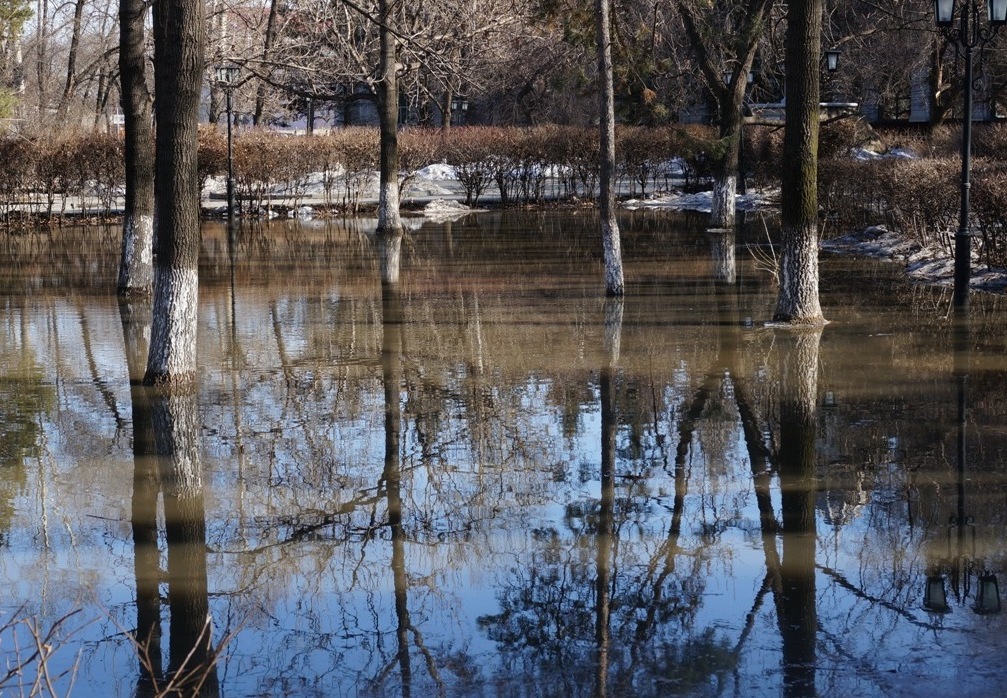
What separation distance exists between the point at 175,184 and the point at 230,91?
1689 centimetres

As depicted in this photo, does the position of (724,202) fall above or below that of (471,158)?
below

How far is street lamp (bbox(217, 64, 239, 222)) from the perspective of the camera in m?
25.3

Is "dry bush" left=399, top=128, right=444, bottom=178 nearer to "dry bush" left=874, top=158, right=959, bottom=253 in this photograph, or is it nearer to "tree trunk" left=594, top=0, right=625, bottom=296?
"dry bush" left=874, top=158, right=959, bottom=253

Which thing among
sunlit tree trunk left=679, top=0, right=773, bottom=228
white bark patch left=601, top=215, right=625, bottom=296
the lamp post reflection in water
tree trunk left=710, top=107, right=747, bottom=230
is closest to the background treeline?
tree trunk left=710, top=107, right=747, bottom=230

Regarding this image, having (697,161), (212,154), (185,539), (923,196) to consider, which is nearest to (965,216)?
(923,196)

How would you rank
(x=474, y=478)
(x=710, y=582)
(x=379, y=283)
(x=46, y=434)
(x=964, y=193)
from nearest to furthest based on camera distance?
(x=710, y=582), (x=474, y=478), (x=46, y=434), (x=964, y=193), (x=379, y=283)

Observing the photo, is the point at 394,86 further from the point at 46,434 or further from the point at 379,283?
the point at 46,434

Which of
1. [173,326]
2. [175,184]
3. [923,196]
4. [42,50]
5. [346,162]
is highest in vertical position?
[42,50]

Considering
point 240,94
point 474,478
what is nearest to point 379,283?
point 474,478

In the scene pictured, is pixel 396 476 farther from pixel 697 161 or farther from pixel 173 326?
pixel 697 161

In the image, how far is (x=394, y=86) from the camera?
27859mm

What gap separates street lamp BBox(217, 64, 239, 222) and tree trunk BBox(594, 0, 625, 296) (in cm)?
979

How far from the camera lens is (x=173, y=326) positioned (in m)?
11.1

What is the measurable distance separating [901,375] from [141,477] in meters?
6.58
